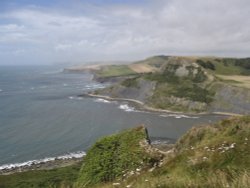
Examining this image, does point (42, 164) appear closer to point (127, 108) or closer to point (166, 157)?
point (166, 157)

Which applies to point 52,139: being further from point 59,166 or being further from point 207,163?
point 207,163

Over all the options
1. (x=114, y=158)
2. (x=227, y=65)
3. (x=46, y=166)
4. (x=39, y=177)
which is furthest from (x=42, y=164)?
(x=227, y=65)

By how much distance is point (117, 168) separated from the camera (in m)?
23.4

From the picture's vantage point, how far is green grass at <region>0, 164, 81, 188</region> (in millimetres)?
51156

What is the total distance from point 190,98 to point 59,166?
7446cm

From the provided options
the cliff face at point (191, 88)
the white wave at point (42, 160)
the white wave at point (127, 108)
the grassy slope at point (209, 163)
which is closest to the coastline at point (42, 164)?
the white wave at point (42, 160)

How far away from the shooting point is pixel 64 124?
10119 cm

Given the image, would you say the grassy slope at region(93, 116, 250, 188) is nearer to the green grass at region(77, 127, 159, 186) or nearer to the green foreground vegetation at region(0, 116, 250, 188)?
the green foreground vegetation at region(0, 116, 250, 188)

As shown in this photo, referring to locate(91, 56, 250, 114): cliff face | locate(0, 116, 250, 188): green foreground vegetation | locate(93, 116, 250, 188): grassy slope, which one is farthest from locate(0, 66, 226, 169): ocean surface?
locate(93, 116, 250, 188): grassy slope

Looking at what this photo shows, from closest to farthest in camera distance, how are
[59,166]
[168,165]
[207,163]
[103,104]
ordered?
[207,163] < [168,165] < [59,166] < [103,104]

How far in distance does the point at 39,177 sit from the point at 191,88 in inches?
3748

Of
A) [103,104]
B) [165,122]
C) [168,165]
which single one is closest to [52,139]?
[165,122]

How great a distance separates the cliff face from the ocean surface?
9.92 metres

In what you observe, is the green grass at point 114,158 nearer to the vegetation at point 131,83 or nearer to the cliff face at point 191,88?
the cliff face at point 191,88
